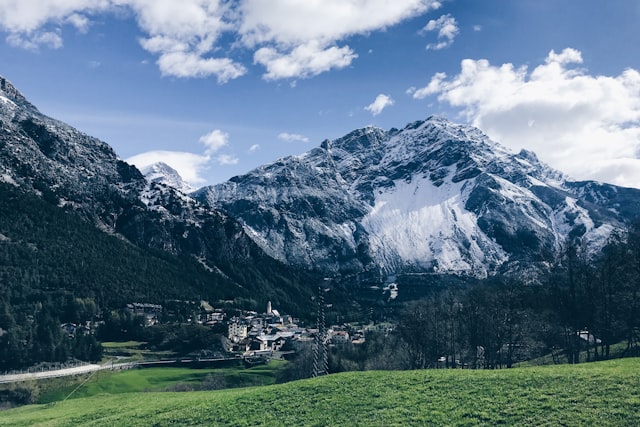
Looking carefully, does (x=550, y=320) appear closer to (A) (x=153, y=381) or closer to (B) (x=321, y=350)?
(B) (x=321, y=350)

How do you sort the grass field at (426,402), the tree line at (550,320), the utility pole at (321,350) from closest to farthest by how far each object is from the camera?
the grass field at (426,402)
the tree line at (550,320)
the utility pole at (321,350)

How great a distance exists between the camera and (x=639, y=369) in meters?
32.2

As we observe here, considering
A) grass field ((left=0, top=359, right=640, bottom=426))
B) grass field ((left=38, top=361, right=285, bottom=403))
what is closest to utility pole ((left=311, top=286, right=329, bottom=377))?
grass field ((left=38, top=361, right=285, bottom=403))

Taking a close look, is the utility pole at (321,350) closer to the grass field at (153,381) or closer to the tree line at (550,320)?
the tree line at (550,320)

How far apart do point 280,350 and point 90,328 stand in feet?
214

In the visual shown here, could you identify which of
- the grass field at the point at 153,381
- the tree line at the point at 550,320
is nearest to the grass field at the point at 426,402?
the tree line at the point at 550,320

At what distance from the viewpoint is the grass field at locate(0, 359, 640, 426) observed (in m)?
28.6

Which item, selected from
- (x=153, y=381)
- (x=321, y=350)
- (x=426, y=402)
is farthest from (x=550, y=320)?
(x=153, y=381)

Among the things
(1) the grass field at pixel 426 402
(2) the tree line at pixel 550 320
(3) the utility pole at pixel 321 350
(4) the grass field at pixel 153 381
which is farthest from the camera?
(4) the grass field at pixel 153 381

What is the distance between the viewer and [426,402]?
33.5 m

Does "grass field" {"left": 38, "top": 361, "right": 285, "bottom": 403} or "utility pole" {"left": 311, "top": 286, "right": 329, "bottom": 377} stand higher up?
"utility pole" {"left": 311, "top": 286, "right": 329, "bottom": 377}

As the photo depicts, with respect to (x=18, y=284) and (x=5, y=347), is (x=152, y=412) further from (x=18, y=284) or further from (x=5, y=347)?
(x=18, y=284)

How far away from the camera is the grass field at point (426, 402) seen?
93.8 ft

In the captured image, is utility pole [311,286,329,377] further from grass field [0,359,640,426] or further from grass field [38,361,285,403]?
grass field [0,359,640,426]
